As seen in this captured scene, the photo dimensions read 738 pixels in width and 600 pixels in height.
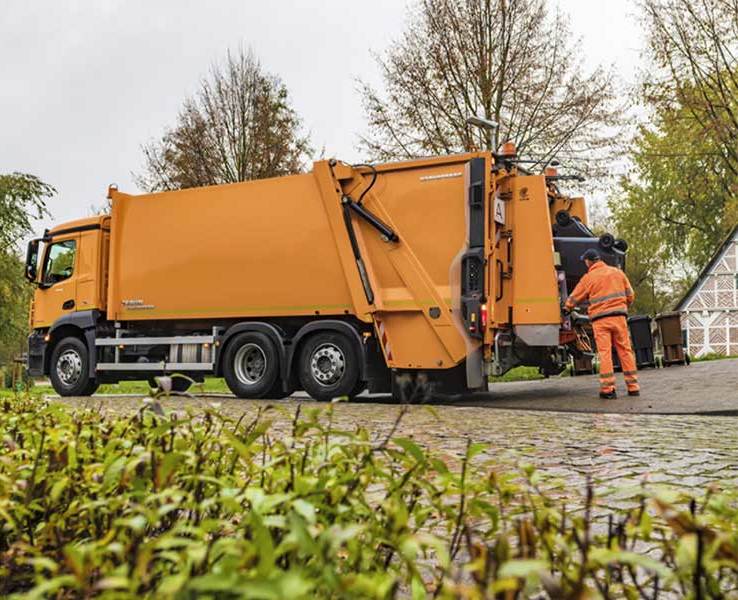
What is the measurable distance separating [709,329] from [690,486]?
3122 centimetres

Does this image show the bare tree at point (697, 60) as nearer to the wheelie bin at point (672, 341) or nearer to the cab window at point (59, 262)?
the wheelie bin at point (672, 341)

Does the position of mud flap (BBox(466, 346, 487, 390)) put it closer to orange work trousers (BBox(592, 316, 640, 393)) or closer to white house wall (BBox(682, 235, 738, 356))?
orange work trousers (BBox(592, 316, 640, 393))

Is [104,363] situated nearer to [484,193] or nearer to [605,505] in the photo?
[484,193]

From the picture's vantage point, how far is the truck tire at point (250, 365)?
10.9m

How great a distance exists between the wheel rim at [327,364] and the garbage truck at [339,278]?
0.02 meters

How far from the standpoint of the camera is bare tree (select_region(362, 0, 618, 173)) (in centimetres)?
1911

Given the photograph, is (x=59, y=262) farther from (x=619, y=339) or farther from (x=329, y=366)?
(x=619, y=339)

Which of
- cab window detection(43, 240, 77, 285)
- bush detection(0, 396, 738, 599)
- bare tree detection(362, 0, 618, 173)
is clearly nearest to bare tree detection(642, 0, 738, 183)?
bare tree detection(362, 0, 618, 173)

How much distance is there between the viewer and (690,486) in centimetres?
381

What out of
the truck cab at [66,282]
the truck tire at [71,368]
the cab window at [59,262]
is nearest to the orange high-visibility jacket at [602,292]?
the truck cab at [66,282]

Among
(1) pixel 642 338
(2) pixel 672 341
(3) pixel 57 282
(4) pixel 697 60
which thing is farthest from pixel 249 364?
(4) pixel 697 60

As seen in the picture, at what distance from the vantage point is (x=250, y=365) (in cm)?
1133

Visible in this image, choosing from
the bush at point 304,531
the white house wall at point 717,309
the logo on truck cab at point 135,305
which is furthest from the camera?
the white house wall at point 717,309

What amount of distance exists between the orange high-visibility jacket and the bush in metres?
7.25
